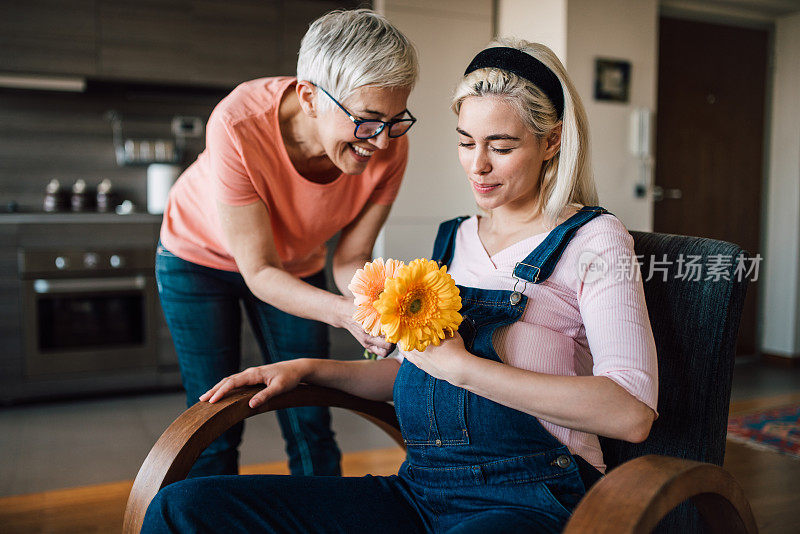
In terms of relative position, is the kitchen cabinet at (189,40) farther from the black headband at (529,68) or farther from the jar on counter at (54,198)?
the black headband at (529,68)

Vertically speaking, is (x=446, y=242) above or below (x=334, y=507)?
above

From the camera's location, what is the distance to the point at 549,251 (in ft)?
4.16

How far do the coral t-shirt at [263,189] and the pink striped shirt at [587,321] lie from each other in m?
0.58

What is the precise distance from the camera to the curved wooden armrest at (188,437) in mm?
1200

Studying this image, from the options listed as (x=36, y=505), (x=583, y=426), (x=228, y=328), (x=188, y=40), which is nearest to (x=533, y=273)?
(x=583, y=426)

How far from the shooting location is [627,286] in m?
1.15

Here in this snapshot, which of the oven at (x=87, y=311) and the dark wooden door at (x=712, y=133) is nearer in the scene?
the oven at (x=87, y=311)

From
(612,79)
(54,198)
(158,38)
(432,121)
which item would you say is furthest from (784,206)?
(54,198)

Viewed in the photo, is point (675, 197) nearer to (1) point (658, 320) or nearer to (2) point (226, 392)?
(1) point (658, 320)

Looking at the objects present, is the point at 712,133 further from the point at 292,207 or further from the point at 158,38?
the point at 292,207

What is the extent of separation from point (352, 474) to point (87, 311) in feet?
6.85

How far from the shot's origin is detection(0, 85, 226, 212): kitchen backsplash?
14.1 feet

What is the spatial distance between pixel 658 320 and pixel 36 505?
2.22 meters

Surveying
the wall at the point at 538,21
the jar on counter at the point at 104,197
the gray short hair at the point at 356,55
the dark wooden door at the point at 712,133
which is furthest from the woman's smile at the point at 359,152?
the dark wooden door at the point at 712,133
